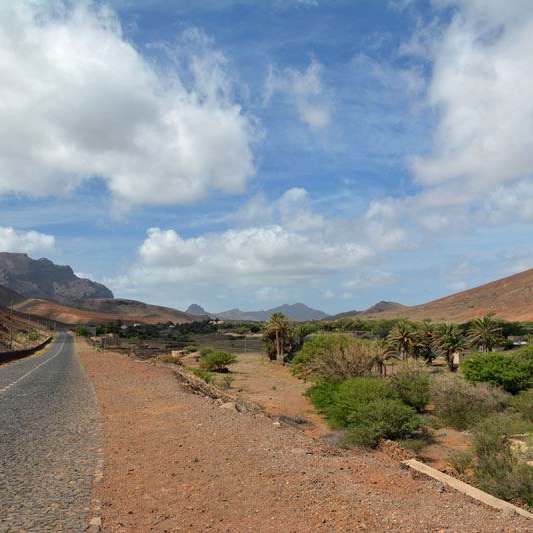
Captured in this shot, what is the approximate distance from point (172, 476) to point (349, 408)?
1331 centimetres

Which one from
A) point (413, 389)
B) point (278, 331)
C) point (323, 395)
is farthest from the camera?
point (278, 331)

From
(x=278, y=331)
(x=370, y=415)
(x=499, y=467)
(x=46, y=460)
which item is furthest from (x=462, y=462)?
(x=278, y=331)

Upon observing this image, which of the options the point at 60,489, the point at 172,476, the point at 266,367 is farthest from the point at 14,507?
the point at 266,367

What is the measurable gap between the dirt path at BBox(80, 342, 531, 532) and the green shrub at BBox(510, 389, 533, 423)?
14129 millimetres

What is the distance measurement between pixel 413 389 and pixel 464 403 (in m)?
3.58

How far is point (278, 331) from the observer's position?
6569 centimetres

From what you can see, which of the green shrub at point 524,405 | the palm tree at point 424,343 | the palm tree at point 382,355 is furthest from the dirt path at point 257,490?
the palm tree at point 424,343

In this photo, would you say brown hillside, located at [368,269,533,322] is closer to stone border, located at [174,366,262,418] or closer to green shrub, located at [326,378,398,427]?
stone border, located at [174,366,262,418]

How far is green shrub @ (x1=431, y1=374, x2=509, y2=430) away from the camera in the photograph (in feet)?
75.1

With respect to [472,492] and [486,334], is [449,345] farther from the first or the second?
[472,492]

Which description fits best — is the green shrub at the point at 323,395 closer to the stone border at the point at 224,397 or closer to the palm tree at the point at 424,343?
the stone border at the point at 224,397

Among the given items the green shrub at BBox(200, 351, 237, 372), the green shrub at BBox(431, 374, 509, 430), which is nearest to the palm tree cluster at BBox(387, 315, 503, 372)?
the green shrub at BBox(200, 351, 237, 372)

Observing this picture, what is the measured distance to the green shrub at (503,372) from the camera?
3148 cm

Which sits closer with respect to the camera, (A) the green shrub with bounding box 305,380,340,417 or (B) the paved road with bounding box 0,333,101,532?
(B) the paved road with bounding box 0,333,101,532
